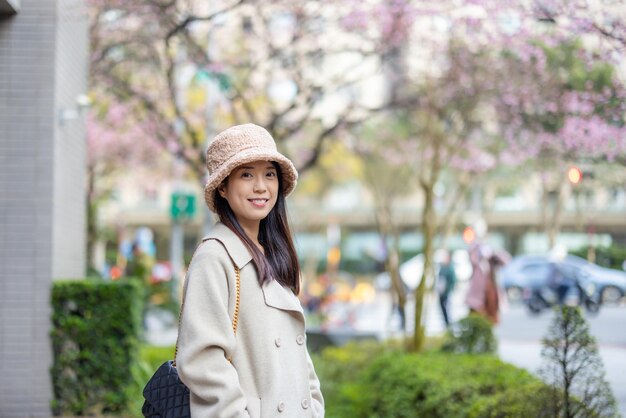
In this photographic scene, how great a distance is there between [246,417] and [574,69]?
27.2 feet

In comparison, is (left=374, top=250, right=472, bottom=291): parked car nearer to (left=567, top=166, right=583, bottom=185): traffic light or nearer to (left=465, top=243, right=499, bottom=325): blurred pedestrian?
(left=465, top=243, right=499, bottom=325): blurred pedestrian

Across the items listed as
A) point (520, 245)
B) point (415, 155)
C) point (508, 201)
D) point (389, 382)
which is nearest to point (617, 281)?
point (389, 382)

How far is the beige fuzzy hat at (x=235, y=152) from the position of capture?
3273 millimetres

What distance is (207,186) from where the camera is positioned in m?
3.31

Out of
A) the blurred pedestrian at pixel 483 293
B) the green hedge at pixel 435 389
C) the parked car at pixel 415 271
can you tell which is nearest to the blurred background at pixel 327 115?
the blurred pedestrian at pixel 483 293

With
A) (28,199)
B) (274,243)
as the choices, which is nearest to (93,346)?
(28,199)

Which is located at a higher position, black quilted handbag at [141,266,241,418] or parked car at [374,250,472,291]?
parked car at [374,250,472,291]

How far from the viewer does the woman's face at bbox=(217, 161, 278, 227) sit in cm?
335

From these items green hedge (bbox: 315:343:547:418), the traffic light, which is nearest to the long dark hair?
green hedge (bbox: 315:343:547:418)

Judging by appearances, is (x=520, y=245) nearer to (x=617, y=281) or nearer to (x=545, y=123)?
(x=545, y=123)

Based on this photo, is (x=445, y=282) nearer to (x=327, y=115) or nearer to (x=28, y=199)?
(x=327, y=115)

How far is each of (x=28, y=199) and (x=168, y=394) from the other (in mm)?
5674

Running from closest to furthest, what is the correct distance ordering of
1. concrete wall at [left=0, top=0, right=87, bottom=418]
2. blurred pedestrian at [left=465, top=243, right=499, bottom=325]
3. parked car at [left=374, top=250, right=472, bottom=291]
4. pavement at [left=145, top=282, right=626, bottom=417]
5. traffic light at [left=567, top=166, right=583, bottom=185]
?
pavement at [left=145, top=282, right=626, bottom=417], concrete wall at [left=0, top=0, right=87, bottom=418], traffic light at [left=567, top=166, right=583, bottom=185], blurred pedestrian at [left=465, top=243, right=499, bottom=325], parked car at [left=374, top=250, right=472, bottom=291]

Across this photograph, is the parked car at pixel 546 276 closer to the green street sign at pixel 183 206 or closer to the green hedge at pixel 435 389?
the green hedge at pixel 435 389
